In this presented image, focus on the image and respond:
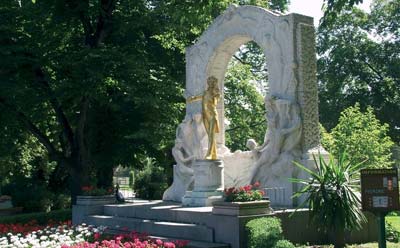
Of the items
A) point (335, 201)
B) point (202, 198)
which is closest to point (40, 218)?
point (202, 198)

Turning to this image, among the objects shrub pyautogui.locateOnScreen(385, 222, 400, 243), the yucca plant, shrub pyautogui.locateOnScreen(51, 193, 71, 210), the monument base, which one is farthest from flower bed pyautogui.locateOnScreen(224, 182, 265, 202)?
shrub pyautogui.locateOnScreen(51, 193, 71, 210)

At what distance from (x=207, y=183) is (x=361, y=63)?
91.5 feet

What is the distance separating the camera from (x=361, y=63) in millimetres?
39188

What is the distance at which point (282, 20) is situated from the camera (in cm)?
1559

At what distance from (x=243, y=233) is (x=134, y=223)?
4.16 m

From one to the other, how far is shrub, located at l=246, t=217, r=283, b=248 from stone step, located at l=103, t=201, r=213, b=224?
55.8 inches

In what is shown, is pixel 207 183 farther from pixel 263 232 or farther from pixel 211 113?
pixel 263 232

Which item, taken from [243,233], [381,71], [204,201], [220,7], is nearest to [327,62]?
[381,71]

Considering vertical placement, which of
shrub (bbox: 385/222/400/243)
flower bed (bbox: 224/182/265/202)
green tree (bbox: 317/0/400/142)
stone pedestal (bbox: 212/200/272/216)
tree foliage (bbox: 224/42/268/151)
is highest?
green tree (bbox: 317/0/400/142)

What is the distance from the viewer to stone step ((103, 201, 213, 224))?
41.1 feet

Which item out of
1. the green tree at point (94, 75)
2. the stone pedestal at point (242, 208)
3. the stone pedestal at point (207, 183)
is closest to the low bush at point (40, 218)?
the green tree at point (94, 75)

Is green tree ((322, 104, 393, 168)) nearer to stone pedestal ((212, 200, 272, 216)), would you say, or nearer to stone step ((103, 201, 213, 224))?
stone step ((103, 201, 213, 224))

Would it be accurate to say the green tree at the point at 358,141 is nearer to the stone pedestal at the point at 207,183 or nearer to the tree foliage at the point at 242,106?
the tree foliage at the point at 242,106

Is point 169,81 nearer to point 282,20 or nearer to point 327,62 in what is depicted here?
point 282,20
